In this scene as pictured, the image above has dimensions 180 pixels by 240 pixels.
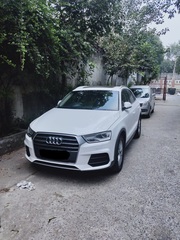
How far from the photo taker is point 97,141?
10.3ft

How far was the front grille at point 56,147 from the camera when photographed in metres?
3.10

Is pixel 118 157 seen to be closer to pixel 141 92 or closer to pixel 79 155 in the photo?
pixel 79 155

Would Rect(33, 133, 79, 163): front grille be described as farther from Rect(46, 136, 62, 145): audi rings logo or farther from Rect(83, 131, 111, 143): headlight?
Rect(83, 131, 111, 143): headlight

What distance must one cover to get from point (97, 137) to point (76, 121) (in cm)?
53

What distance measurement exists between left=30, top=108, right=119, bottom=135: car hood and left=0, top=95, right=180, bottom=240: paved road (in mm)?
849

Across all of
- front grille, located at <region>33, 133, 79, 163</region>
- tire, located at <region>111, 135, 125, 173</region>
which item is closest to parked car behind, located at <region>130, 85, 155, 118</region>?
tire, located at <region>111, 135, 125, 173</region>

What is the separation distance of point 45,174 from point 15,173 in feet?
1.83

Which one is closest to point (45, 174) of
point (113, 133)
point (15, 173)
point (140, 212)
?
point (15, 173)

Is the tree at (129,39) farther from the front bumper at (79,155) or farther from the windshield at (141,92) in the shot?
the front bumper at (79,155)

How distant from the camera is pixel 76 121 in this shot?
3.47m

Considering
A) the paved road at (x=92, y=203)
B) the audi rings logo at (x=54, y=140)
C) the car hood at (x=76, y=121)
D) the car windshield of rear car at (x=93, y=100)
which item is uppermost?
the car windshield of rear car at (x=93, y=100)

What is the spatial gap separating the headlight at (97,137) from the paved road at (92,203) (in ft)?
2.35

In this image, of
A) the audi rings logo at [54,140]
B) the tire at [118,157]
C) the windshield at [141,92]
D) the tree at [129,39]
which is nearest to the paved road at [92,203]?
the tire at [118,157]

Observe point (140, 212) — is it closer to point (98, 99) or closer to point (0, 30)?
point (98, 99)
